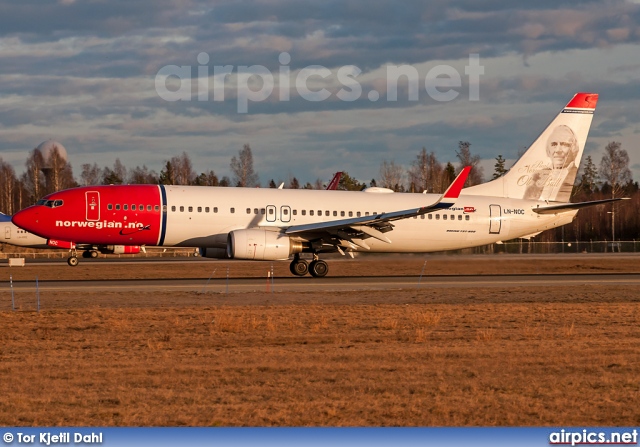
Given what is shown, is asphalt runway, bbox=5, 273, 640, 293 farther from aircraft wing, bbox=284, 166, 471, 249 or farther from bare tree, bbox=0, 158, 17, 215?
bare tree, bbox=0, 158, 17, 215

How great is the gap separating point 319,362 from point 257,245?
18614mm

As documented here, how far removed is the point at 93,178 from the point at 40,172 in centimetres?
1716

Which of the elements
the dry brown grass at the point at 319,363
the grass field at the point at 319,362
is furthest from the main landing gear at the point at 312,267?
the dry brown grass at the point at 319,363

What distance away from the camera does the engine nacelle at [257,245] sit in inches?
1316

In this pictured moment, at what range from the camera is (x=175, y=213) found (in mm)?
35188

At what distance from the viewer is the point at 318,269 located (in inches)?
1436

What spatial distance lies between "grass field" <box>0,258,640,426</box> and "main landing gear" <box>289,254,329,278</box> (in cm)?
989

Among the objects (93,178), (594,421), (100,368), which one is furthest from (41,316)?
(93,178)
